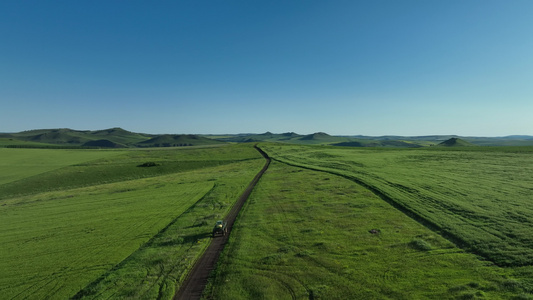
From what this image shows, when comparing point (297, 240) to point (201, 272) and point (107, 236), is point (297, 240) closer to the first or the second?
point (201, 272)

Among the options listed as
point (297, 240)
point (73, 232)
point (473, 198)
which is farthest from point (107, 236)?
point (473, 198)

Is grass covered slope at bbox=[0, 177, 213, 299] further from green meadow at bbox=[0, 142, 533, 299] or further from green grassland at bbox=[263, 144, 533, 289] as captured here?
green grassland at bbox=[263, 144, 533, 289]

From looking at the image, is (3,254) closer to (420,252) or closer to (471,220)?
(420,252)

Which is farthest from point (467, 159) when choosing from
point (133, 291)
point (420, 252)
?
point (133, 291)

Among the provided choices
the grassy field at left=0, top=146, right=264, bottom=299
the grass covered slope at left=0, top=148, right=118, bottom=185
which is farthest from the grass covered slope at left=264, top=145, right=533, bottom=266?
the grass covered slope at left=0, top=148, right=118, bottom=185

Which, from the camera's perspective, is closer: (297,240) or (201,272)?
(201,272)
